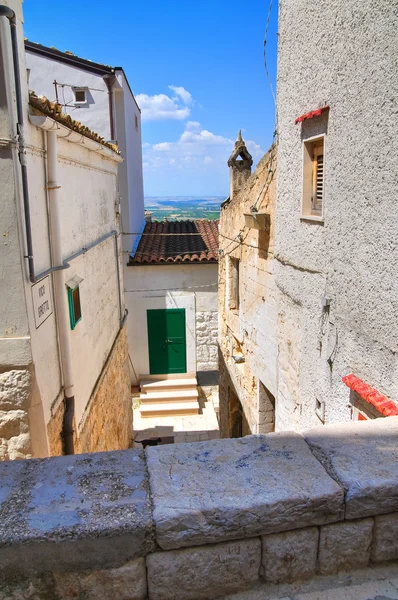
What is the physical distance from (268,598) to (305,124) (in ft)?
13.9

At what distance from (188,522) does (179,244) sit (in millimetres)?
12514

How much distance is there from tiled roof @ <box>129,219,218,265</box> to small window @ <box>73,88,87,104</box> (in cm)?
396

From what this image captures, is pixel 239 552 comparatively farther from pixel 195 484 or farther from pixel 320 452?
pixel 320 452

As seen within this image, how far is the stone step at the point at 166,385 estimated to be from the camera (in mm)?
12628

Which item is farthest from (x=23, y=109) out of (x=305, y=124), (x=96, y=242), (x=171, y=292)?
(x=171, y=292)

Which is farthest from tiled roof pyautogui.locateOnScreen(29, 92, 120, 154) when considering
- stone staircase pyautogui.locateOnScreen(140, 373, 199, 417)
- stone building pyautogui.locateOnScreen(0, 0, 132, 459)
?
stone staircase pyautogui.locateOnScreen(140, 373, 199, 417)

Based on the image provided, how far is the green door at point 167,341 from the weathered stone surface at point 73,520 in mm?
10902

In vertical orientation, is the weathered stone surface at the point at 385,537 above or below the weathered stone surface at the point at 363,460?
below

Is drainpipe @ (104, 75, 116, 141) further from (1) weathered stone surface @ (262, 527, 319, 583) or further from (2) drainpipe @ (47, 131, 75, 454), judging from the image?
(1) weathered stone surface @ (262, 527, 319, 583)

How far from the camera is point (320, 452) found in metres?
2.09

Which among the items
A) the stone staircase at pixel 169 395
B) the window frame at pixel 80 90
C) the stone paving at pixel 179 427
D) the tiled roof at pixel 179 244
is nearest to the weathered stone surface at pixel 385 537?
the stone paving at pixel 179 427

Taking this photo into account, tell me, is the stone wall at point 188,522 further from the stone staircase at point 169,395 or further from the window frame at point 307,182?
the stone staircase at point 169,395

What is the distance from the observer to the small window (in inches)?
457

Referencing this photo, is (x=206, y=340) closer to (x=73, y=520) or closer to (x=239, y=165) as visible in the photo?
(x=239, y=165)
